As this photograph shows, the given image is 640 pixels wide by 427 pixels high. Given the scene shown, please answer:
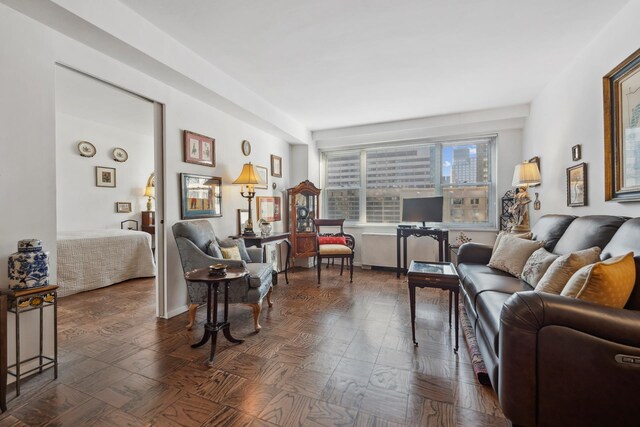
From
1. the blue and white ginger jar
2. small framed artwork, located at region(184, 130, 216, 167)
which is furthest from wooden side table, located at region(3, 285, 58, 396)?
small framed artwork, located at region(184, 130, 216, 167)

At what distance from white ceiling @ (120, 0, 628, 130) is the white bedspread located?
2942mm

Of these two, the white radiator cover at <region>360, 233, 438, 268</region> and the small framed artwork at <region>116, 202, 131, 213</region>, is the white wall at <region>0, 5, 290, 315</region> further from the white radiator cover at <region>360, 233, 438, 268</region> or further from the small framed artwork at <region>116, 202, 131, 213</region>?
the small framed artwork at <region>116, 202, 131, 213</region>

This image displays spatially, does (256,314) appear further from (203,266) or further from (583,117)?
(583,117)

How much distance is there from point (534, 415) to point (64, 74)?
4944 millimetres

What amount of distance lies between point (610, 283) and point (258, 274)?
2.37 metres

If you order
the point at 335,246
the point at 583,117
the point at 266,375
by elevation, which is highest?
the point at 583,117

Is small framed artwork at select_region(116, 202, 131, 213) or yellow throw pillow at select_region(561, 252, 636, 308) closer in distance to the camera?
yellow throw pillow at select_region(561, 252, 636, 308)

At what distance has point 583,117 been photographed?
257 centimetres

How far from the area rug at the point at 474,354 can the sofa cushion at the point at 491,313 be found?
27 centimetres

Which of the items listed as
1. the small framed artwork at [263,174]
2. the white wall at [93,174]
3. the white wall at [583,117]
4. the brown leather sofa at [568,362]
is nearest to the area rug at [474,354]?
the brown leather sofa at [568,362]

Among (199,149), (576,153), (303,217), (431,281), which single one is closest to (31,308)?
(199,149)

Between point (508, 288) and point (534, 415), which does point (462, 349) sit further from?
point (534, 415)

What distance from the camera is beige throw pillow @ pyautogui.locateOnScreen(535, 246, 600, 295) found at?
163 centimetres

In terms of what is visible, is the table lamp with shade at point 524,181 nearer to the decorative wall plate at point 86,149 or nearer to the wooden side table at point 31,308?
the wooden side table at point 31,308
